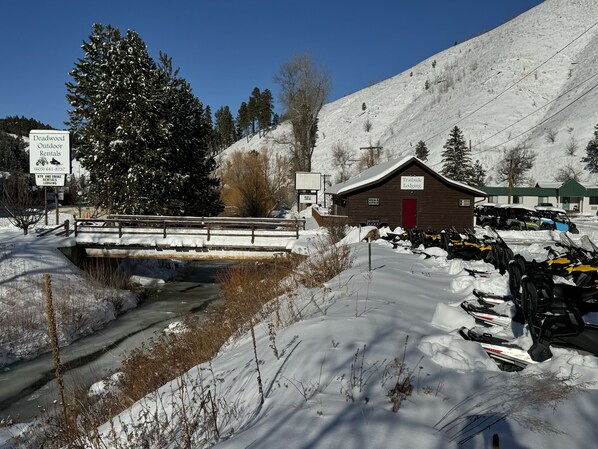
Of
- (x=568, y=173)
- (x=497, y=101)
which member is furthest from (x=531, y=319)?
Answer: (x=497, y=101)

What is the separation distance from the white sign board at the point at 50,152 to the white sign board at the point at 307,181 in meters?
19.9

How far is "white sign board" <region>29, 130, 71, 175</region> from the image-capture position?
75.0 feet

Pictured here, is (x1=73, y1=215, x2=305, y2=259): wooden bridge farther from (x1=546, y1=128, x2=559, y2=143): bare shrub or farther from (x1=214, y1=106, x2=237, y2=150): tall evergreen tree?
(x1=214, y1=106, x2=237, y2=150): tall evergreen tree

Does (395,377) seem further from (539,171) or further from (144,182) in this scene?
(539,171)

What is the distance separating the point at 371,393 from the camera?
3.92 metres

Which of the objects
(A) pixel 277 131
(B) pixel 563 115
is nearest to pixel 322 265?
(B) pixel 563 115

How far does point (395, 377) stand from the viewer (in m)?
4.25

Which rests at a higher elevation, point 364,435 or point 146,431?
point 364,435

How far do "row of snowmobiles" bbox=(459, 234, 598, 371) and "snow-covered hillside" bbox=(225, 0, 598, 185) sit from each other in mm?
69453

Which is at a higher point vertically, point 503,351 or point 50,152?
point 50,152

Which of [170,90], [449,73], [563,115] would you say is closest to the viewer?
[170,90]

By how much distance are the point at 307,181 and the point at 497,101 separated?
228 feet

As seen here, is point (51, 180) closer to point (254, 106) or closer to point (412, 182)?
point (412, 182)

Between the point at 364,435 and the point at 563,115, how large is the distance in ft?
304
